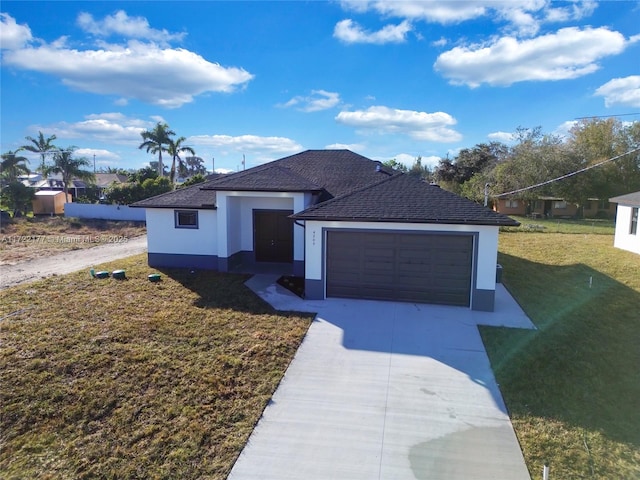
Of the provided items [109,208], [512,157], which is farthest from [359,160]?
[512,157]

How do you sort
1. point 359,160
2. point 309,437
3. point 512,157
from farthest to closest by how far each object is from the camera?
point 512,157, point 359,160, point 309,437

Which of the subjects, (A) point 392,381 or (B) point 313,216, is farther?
(B) point 313,216

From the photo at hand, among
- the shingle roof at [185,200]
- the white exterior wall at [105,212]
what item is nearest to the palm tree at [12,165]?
the white exterior wall at [105,212]

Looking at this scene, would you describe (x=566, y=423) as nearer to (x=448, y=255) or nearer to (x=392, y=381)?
A: (x=392, y=381)

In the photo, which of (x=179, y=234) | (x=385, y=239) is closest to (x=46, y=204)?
(x=179, y=234)

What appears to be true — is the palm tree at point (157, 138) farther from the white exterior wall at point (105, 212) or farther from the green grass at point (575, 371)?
the green grass at point (575, 371)

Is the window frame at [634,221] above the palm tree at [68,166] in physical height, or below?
below

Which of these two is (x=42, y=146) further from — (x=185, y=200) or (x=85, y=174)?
(x=185, y=200)
